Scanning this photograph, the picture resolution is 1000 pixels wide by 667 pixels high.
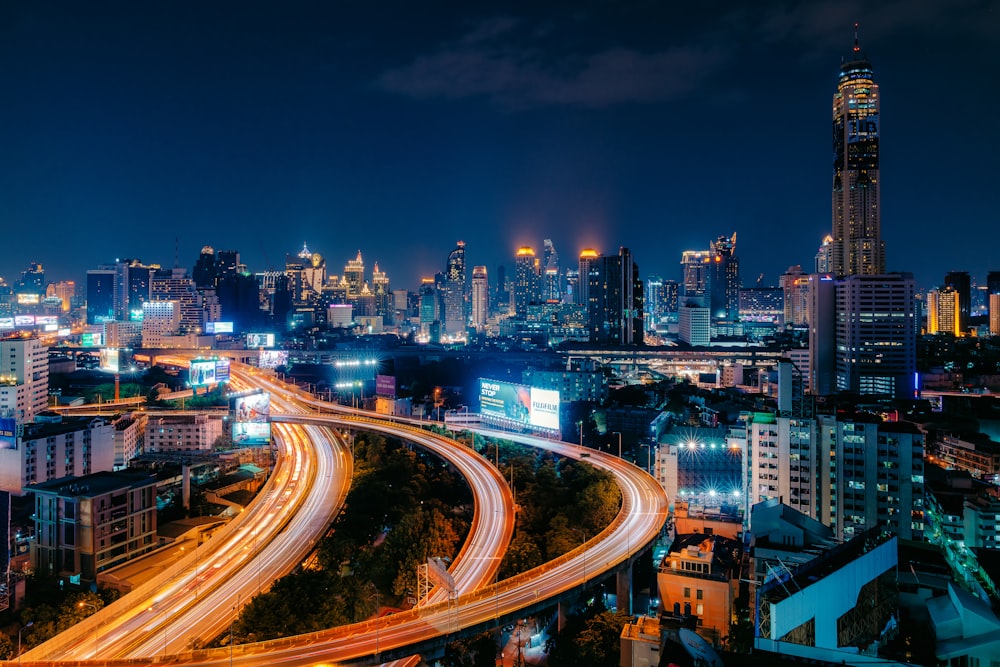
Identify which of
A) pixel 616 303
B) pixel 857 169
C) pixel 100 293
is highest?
pixel 857 169

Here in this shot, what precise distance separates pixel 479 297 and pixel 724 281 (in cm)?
2629

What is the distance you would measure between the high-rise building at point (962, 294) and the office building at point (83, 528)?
5033 centimetres

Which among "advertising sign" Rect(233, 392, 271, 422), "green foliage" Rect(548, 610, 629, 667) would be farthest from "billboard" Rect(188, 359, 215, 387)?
"green foliage" Rect(548, 610, 629, 667)

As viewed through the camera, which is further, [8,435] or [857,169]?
[857,169]

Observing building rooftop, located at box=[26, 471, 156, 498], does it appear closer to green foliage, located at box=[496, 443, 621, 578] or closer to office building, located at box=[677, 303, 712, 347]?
green foliage, located at box=[496, 443, 621, 578]

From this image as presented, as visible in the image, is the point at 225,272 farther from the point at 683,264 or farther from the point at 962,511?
the point at 962,511

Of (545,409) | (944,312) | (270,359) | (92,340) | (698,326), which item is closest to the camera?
(545,409)

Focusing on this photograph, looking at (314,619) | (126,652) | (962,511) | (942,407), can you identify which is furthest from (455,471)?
(942,407)

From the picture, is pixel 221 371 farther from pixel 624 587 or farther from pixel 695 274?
pixel 695 274

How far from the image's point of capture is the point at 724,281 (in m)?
70.8

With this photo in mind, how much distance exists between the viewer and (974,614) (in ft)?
20.5

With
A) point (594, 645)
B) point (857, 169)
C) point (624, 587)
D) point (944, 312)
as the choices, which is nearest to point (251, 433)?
Answer: point (624, 587)

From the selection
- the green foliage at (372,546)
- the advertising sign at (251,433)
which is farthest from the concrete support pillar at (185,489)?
the advertising sign at (251,433)

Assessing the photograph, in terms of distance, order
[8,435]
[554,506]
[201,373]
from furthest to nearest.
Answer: [201,373], [8,435], [554,506]
